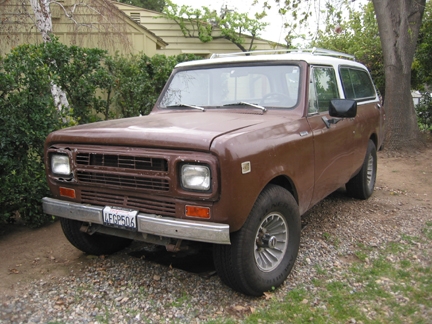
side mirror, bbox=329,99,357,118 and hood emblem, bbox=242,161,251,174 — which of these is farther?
side mirror, bbox=329,99,357,118

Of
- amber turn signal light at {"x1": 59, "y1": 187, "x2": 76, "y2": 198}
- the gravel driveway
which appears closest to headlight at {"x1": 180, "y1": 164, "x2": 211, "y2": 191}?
the gravel driveway

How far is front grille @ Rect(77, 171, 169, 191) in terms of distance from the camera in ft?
9.66

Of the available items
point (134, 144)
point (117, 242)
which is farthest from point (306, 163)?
point (117, 242)

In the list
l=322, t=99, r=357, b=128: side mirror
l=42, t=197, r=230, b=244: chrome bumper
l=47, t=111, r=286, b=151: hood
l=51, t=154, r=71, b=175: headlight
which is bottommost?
l=42, t=197, r=230, b=244: chrome bumper

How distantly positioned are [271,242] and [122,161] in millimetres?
1302

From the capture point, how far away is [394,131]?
9500 mm

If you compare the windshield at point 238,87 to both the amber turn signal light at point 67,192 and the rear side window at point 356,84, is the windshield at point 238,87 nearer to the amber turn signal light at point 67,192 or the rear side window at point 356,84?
the rear side window at point 356,84

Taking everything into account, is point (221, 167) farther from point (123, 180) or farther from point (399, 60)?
point (399, 60)

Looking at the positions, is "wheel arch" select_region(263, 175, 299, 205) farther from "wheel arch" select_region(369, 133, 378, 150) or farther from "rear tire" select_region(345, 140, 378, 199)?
"wheel arch" select_region(369, 133, 378, 150)

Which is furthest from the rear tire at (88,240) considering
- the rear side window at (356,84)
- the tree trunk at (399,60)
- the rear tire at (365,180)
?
the tree trunk at (399,60)

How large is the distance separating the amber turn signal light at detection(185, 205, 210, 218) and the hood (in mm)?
409

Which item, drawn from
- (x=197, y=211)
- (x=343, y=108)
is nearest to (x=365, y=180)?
(x=343, y=108)

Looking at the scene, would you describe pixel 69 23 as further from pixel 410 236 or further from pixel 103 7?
pixel 410 236

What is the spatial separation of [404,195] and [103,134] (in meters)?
4.90
